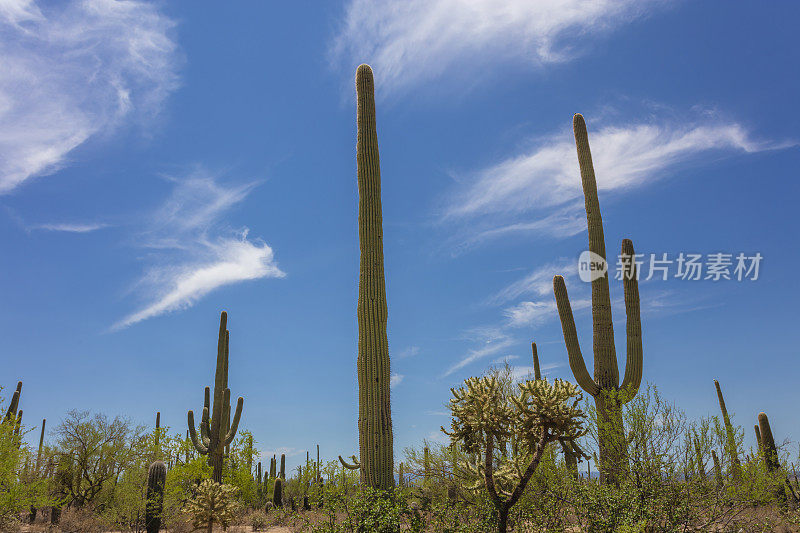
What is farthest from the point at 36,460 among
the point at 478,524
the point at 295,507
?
the point at 478,524

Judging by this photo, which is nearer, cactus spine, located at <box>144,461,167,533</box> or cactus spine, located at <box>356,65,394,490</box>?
Result: cactus spine, located at <box>356,65,394,490</box>

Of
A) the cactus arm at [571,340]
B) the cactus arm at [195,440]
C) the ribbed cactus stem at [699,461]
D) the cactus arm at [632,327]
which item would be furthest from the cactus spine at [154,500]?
the ribbed cactus stem at [699,461]

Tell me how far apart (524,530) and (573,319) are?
6.38 m

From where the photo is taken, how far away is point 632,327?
47.0 ft

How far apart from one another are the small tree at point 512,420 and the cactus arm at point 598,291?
16.7ft

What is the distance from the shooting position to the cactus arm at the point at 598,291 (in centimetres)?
1367

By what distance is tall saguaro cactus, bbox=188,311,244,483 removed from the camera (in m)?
20.0

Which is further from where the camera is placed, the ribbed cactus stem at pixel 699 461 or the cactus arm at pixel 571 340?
the cactus arm at pixel 571 340

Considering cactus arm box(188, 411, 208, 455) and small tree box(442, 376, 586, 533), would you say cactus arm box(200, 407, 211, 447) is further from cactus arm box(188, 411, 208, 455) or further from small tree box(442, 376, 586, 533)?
small tree box(442, 376, 586, 533)

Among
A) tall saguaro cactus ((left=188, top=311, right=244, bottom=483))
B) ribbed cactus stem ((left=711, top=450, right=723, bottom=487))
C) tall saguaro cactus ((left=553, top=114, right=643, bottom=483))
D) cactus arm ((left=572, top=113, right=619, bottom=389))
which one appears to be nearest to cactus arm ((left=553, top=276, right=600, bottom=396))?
tall saguaro cactus ((left=553, top=114, right=643, bottom=483))

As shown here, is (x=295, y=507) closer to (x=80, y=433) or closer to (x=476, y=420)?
(x=80, y=433)

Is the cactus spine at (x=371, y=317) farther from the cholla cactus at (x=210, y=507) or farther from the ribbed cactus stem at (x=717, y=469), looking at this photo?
the cholla cactus at (x=210, y=507)

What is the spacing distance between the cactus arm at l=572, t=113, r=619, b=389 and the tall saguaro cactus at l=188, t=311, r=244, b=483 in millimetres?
13016

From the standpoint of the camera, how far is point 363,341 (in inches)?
440
